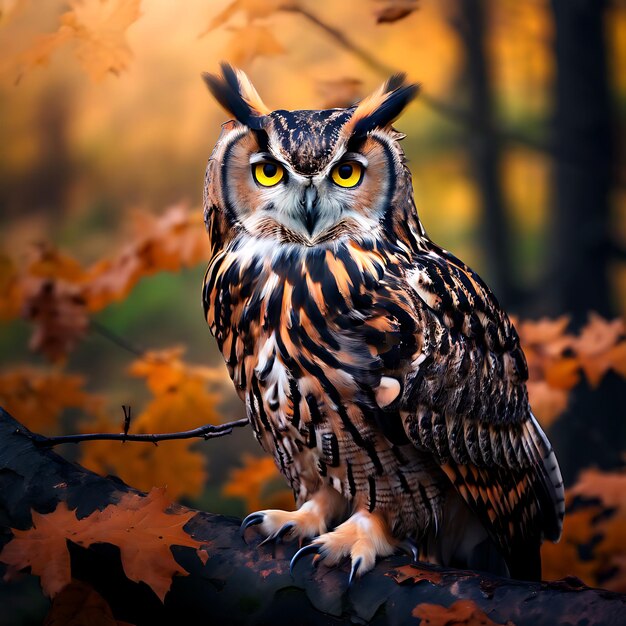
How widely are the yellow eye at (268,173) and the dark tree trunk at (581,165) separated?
165 centimetres

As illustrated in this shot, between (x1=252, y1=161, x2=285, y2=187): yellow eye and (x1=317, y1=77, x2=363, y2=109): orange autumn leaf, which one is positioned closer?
(x1=252, y1=161, x2=285, y2=187): yellow eye

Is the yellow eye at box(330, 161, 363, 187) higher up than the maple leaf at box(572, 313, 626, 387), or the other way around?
the yellow eye at box(330, 161, 363, 187)

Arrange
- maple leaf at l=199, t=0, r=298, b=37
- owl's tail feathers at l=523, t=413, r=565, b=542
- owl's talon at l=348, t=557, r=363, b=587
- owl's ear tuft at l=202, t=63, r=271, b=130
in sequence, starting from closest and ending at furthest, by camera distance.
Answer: owl's talon at l=348, t=557, r=363, b=587 → owl's ear tuft at l=202, t=63, r=271, b=130 → owl's tail feathers at l=523, t=413, r=565, b=542 → maple leaf at l=199, t=0, r=298, b=37

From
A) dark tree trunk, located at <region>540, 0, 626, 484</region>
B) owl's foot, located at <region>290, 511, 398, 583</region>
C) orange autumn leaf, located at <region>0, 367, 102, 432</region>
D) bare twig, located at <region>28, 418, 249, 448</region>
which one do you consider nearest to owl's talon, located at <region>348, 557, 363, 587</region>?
owl's foot, located at <region>290, 511, 398, 583</region>

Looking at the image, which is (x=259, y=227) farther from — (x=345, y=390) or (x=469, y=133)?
(x=469, y=133)

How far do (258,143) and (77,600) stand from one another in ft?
2.18

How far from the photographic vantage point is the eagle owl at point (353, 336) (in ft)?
3.58

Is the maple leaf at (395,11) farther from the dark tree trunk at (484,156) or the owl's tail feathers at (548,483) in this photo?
the dark tree trunk at (484,156)

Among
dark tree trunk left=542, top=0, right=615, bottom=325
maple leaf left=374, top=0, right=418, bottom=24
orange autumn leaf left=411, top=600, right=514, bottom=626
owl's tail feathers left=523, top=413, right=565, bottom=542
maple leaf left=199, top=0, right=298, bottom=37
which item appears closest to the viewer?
orange autumn leaf left=411, top=600, right=514, bottom=626

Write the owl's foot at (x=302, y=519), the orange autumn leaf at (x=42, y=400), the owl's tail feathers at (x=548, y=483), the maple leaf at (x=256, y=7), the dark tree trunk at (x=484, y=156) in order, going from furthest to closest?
1. the dark tree trunk at (x=484, y=156)
2. the orange autumn leaf at (x=42, y=400)
3. the maple leaf at (x=256, y=7)
4. the owl's tail feathers at (x=548, y=483)
5. the owl's foot at (x=302, y=519)

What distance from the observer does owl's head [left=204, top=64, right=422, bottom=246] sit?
1.11 metres

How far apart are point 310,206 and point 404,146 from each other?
2008 millimetres

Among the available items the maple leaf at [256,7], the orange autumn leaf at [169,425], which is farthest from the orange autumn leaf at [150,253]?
the maple leaf at [256,7]

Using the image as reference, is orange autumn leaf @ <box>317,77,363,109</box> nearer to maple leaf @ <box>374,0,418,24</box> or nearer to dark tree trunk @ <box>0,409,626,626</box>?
maple leaf @ <box>374,0,418,24</box>
